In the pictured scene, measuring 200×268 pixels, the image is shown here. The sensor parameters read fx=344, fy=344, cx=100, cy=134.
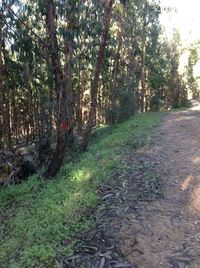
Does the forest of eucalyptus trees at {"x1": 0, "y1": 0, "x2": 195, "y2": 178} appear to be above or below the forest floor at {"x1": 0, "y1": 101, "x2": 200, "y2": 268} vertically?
above

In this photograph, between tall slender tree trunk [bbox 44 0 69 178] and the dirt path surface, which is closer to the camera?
the dirt path surface

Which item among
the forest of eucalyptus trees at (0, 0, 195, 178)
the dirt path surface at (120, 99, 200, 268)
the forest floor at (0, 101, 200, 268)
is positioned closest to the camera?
the dirt path surface at (120, 99, 200, 268)

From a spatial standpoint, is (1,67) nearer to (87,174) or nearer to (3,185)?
(3,185)

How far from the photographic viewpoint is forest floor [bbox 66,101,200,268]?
495 centimetres

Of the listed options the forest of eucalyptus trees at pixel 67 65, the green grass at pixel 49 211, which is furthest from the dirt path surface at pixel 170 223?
the forest of eucalyptus trees at pixel 67 65

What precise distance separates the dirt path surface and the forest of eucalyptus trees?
3396 mm

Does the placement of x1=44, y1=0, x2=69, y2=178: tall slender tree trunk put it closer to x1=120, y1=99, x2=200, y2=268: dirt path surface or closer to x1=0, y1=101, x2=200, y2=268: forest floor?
x1=0, y1=101, x2=200, y2=268: forest floor

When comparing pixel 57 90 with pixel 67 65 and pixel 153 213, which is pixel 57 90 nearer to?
pixel 153 213

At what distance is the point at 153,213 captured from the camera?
6.09m

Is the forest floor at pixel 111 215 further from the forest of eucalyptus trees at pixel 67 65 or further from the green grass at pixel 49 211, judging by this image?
the forest of eucalyptus trees at pixel 67 65

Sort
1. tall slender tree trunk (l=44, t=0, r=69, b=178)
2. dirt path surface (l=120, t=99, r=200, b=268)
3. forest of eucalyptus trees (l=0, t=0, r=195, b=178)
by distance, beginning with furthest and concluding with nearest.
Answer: forest of eucalyptus trees (l=0, t=0, r=195, b=178) < tall slender tree trunk (l=44, t=0, r=69, b=178) < dirt path surface (l=120, t=99, r=200, b=268)

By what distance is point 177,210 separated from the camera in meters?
6.16

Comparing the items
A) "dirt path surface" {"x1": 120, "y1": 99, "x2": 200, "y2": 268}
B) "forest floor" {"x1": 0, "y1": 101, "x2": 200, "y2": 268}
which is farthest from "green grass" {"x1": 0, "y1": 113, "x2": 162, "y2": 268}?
"dirt path surface" {"x1": 120, "y1": 99, "x2": 200, "y2": 268}

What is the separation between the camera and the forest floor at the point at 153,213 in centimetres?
495
